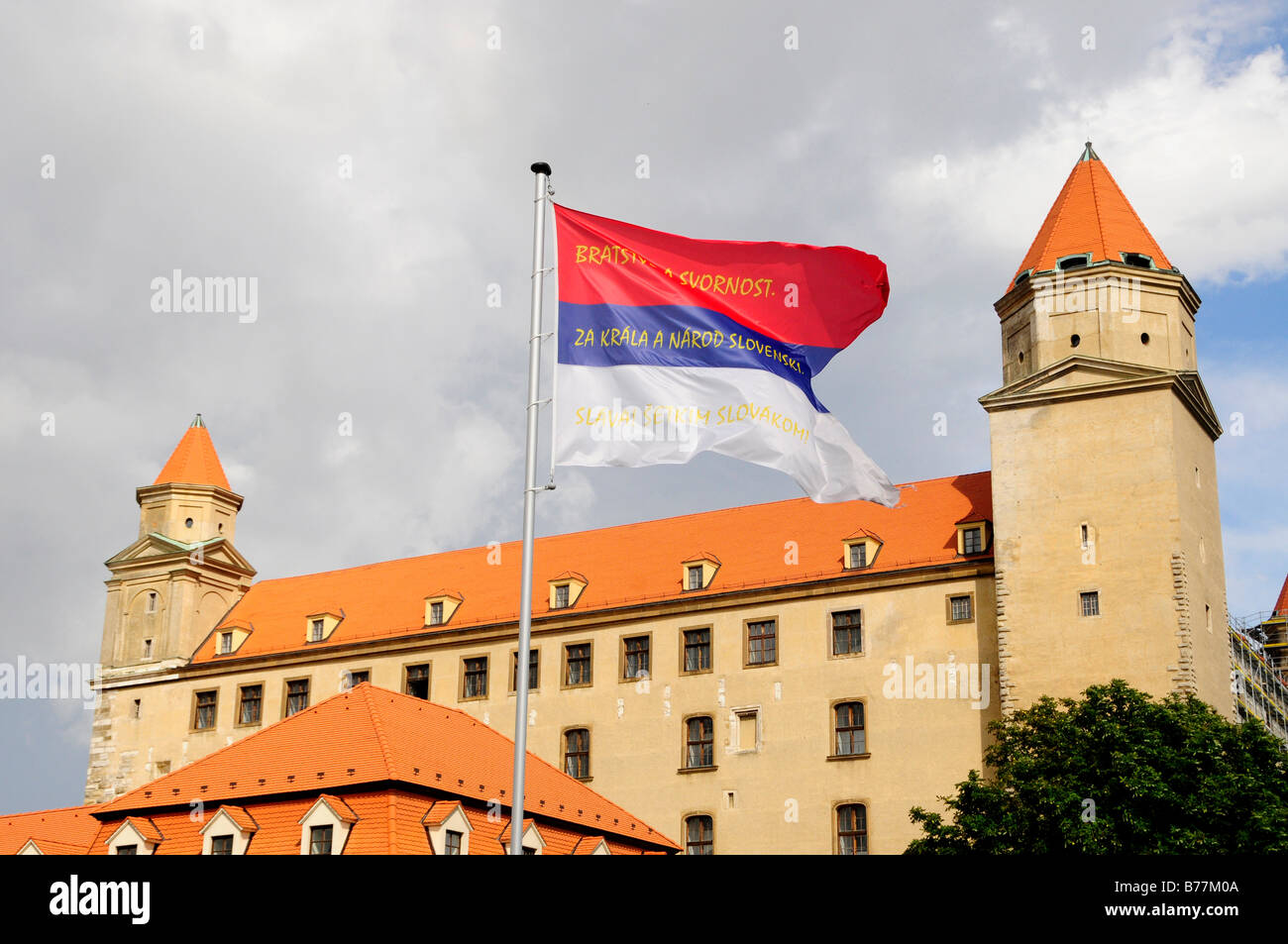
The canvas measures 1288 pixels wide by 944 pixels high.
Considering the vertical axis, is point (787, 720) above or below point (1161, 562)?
below

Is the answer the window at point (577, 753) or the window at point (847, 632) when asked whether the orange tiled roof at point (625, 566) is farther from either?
the window at point (577, 753)

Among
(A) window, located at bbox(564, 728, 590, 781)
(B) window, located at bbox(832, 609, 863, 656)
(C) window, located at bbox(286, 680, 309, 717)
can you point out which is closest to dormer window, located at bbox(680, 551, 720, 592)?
(B) window, located at bbox(832, 609, 863, 656)

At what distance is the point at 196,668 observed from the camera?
62.4 m

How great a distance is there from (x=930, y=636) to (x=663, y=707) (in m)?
9.56

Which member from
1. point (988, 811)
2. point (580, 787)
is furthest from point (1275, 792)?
point (580, 787)

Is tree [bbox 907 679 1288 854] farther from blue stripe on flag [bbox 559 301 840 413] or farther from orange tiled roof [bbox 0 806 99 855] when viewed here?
orange tiled roof [bbox 0 806 99 855]

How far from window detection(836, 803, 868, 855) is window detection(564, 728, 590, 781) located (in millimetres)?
9387

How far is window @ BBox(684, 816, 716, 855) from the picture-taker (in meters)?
49.2

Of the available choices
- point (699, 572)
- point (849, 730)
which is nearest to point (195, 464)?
point (699, 572)

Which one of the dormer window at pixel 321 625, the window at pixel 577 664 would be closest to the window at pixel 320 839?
the window at pixel 577 664

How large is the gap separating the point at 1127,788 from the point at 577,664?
2346cm

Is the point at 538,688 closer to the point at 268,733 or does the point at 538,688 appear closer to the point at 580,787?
the point at 580,787

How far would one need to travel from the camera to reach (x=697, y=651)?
5244 centimetres

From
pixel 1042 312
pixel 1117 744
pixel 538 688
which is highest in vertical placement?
pixel 1042 312
